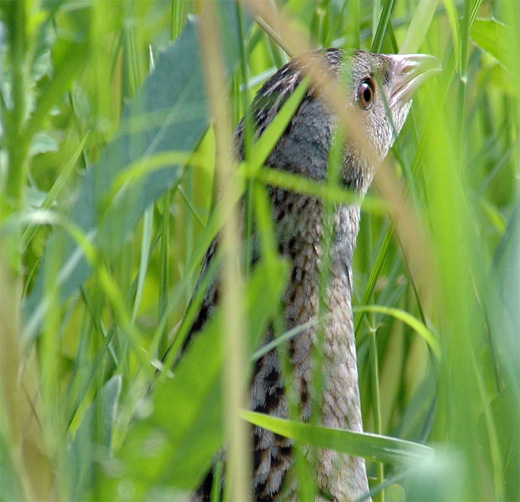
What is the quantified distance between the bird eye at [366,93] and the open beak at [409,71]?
0.08 metres

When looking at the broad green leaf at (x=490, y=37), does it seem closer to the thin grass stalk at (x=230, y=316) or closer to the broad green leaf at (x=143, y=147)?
the broad green leaf at (x=143, y=147)

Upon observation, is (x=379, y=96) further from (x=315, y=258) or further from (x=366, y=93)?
(x=315, y=258)

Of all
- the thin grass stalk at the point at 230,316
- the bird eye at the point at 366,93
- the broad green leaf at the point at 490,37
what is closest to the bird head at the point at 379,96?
the bird eye at the point at 366,93

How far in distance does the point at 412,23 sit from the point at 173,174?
0.74m

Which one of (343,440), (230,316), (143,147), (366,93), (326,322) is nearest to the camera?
(230,316)

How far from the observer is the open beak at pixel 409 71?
2.03 meters

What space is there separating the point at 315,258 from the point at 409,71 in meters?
0.60

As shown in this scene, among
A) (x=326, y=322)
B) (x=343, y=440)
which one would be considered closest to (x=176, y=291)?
(x=343, y=440)

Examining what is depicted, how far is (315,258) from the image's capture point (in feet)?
5.68

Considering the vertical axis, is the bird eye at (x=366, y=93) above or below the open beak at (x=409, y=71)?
below

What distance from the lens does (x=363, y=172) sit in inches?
78.1

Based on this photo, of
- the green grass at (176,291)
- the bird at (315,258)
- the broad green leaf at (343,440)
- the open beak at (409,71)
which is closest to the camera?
the green grass at (176,291)

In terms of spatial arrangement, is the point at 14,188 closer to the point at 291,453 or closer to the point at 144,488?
the point at 144,488

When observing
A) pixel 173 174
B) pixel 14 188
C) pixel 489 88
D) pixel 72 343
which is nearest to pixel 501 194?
pixel 489 88
